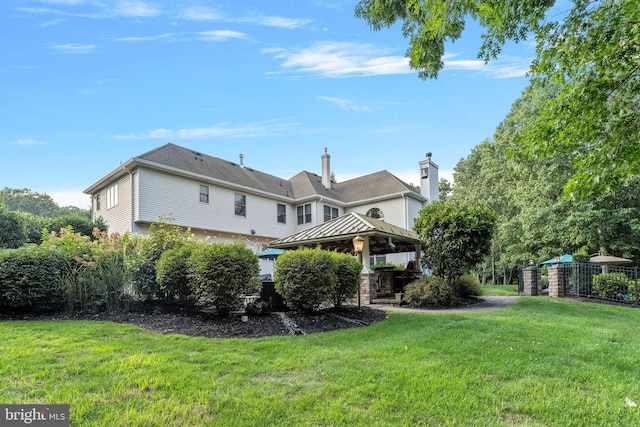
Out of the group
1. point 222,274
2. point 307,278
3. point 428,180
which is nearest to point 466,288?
point 307,278

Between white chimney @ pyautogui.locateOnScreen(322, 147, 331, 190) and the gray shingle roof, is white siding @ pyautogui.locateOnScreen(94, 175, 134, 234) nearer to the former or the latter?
the gray shingle roof

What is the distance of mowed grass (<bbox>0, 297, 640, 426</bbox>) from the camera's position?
2.70m

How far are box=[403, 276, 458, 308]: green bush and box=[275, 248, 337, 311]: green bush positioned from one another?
343 cm

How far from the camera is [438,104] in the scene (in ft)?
33.7

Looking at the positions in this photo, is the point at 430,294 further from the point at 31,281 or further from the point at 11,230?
the point at 11,230

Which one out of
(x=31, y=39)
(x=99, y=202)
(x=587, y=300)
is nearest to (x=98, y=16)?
(x=31, y=39)

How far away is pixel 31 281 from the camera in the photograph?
6559 millimetres

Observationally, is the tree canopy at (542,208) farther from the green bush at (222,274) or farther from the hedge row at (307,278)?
the green bush at (222,274)

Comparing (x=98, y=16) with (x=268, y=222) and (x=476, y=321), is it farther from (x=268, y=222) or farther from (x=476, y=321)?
(x=268, y=222)

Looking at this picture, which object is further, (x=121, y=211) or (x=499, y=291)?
(x=499, y=291)

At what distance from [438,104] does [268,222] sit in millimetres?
11908

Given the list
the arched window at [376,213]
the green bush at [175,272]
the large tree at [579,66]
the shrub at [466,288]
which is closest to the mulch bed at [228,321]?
the green bush at [175,272]

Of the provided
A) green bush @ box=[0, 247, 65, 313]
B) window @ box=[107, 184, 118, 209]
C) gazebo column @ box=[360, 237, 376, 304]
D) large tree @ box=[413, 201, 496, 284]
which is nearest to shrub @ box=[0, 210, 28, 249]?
window @ box=[107, 184, 118, 209]

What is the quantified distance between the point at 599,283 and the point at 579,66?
400 inches
